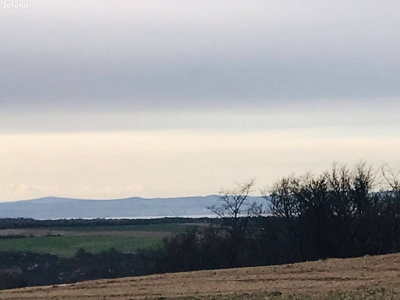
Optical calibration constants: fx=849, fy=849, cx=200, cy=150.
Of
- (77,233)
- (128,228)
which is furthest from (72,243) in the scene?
A: (128,228)

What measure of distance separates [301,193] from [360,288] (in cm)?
2935

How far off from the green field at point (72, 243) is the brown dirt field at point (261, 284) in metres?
36.9

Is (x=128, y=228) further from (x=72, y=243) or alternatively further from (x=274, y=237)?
(x=274, y=237)

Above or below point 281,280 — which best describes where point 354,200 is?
above

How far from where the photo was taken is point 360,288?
834 inches

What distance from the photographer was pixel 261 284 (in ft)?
77.5

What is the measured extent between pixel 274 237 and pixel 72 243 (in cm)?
2272

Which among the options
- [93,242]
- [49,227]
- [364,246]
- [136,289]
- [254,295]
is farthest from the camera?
[49,227]

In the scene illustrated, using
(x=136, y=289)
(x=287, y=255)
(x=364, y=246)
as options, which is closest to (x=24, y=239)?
(x=287, y=255)

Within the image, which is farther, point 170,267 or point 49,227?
point 49,227

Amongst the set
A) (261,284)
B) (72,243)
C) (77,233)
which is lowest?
(261,284)

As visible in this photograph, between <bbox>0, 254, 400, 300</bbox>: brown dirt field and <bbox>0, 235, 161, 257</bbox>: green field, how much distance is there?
3693 centimetres

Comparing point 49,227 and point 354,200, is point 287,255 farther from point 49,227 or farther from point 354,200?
point 49,227

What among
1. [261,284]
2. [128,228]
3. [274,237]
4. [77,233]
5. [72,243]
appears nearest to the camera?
[261,284]
